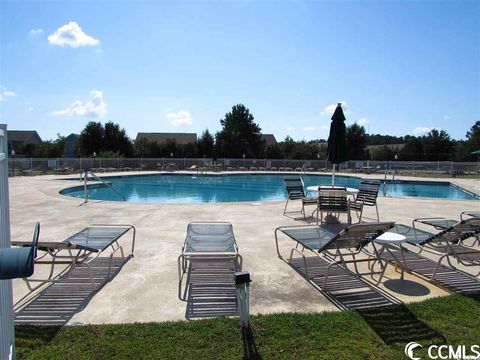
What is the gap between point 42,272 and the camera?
442cm

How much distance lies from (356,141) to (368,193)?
1416 inches

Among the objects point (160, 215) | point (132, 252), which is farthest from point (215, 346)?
point (160, 215)

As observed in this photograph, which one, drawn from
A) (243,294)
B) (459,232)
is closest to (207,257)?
(243,294)

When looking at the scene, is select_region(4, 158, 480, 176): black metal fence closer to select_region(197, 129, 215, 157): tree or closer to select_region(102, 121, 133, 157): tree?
select_region(197, 129, 215, 157): tree

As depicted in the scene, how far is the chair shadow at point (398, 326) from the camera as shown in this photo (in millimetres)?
2816

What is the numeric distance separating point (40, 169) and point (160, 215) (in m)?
20.7

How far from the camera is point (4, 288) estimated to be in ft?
7.46

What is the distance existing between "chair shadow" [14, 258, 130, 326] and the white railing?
781mm

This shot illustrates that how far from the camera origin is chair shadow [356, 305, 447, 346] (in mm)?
2816

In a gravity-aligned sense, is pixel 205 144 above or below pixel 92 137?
below

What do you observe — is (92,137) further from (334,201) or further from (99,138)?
(334,201)

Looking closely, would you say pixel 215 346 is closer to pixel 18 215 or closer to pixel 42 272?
pixel 42 272

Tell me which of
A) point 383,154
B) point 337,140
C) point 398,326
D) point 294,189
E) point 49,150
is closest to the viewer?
point 398,326

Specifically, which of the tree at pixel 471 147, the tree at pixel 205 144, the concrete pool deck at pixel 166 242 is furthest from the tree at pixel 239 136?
the concrete pool deck at pixel 166 242
